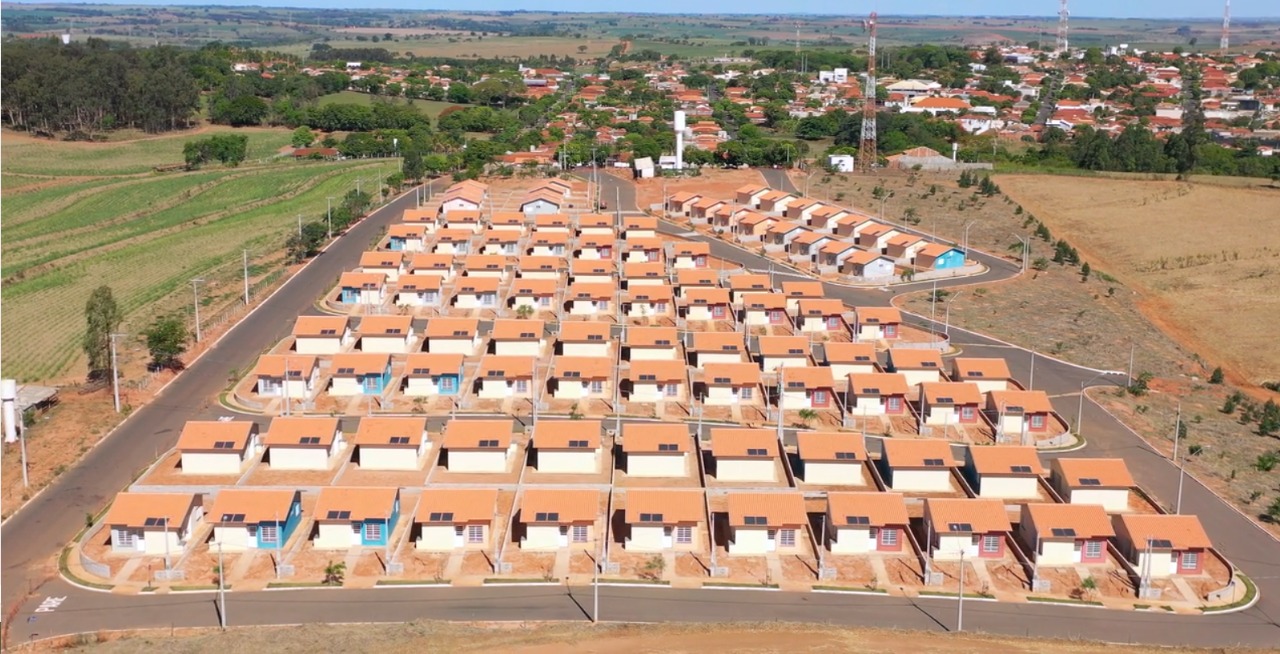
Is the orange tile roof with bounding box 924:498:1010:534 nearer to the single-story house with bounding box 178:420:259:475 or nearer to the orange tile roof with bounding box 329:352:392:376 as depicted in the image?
the single-story house with bounding box 178:420:259:475

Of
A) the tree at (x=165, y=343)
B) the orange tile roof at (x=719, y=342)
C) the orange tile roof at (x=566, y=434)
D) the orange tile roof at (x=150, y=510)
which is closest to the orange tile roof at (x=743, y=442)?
the orange tile roof at (x=566, y=434)

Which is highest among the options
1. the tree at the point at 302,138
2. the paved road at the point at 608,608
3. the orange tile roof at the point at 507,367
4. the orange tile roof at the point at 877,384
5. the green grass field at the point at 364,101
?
the green grass field at the point at 364,101

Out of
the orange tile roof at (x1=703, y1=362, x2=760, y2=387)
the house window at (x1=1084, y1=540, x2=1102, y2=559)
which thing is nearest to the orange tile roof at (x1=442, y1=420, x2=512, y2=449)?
the orange tile roof at (x1=703, y1=362, x2=760, y2=387)

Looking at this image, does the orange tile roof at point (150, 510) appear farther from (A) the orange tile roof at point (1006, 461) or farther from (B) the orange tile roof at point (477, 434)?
(A) the orange tile roof at point (1006, 461)

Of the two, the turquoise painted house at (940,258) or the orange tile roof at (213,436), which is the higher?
the turquoise painted house at (940,258)

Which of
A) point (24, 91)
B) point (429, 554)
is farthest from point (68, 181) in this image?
point (429, 554)

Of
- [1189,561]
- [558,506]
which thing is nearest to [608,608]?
[558,506]
